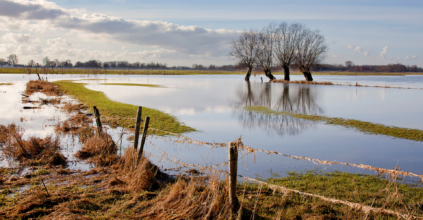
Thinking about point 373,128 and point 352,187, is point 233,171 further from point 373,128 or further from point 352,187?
point 373,128

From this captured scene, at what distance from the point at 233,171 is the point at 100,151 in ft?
21.5

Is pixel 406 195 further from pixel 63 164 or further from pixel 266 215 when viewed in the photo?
pixel 63 164

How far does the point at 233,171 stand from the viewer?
4.91m

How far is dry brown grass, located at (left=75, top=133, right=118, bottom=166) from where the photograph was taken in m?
9.03

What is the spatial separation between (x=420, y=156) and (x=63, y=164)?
13.5m

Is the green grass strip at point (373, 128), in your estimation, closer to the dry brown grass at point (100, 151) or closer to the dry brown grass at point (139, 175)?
the dry brown grass at point (139, 175)

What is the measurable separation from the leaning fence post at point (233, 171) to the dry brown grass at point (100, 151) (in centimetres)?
529

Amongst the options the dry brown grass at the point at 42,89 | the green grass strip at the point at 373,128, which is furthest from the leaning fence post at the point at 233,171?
the dry brown grass at the point at 42,89

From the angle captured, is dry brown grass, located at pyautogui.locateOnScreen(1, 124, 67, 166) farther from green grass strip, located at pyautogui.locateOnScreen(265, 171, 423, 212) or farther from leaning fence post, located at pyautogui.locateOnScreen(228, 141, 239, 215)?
green grass strip, located at pyautogui.locateOnScreen(265, 171, 423, 212)

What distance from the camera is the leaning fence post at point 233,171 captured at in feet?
15.8

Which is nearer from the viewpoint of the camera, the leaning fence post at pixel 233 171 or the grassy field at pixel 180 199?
the leaning fence post at pixel 233 171

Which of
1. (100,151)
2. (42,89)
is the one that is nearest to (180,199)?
(100,151)

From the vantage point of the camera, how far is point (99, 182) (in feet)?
24.0

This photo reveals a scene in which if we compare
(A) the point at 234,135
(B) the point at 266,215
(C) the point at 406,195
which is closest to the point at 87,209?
(B) the point at 266,215
